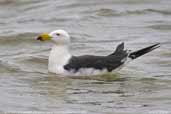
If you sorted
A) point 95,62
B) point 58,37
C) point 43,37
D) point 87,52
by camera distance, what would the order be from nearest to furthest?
point 95,62
point 43,37
point 58,37
point 87,52

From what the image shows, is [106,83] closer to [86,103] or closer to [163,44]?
[86,103]

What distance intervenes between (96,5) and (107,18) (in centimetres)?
179

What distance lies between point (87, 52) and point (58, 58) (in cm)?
217

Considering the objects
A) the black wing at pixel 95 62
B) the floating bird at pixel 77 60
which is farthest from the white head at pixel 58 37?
the black wing at pixel 95 62

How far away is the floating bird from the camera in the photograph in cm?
1288

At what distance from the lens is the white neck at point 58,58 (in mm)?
13078

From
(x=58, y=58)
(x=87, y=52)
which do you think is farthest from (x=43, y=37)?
(x=87, y=52)

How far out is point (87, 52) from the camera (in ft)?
50.3

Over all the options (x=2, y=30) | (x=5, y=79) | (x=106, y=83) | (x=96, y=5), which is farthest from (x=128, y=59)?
(x=96, y=5)

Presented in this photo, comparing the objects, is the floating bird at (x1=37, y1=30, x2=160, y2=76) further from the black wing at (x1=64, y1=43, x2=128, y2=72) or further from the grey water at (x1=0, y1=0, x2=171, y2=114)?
the grey water at (x1=0, y1=0, x2=171, y2=114)

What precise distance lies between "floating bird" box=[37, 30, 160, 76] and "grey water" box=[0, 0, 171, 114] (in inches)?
5.4

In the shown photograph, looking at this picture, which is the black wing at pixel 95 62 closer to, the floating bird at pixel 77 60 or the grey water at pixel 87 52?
the floating bird at pixel 77 60

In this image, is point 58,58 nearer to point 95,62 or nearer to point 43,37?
point 43,37

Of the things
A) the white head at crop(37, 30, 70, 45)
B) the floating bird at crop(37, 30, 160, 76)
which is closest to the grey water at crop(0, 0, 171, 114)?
the floating bird at crop(37, 30, 160, 76)
